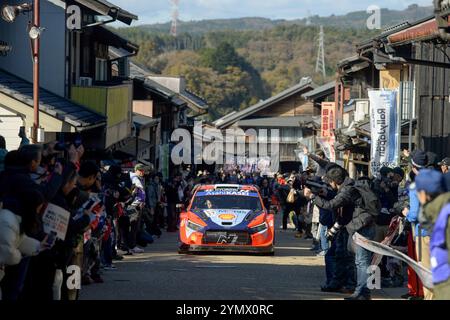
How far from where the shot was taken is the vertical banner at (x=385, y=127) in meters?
29.4

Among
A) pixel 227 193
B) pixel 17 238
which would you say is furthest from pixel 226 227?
pixel 17 238

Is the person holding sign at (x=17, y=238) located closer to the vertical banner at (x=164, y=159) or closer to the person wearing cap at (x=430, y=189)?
the person wearing cap at (x=430, y=189)

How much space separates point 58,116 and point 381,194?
10.0m

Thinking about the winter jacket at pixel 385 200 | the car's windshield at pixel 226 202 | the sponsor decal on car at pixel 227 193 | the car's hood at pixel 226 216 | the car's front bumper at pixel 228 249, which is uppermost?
the winter jacket at pixel 385 200

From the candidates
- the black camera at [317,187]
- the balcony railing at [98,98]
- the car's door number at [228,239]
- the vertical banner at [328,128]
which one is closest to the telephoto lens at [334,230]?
the black camera at [317,187]

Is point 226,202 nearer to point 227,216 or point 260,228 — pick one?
point 227,216

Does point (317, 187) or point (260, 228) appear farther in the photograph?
point (260, 228)

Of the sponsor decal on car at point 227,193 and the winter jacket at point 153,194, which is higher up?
the sponsor decal on car at point 227,193

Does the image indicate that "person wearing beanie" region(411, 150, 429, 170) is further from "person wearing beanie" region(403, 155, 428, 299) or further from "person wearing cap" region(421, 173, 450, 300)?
"person wearing cap" region(421, 173, 450, 300)

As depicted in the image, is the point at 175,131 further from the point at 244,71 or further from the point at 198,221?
the point at 244,71

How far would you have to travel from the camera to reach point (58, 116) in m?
25.9

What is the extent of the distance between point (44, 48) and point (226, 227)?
946cm

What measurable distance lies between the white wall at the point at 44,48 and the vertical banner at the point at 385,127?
8345 mm

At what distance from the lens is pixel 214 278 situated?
17.8 metres
